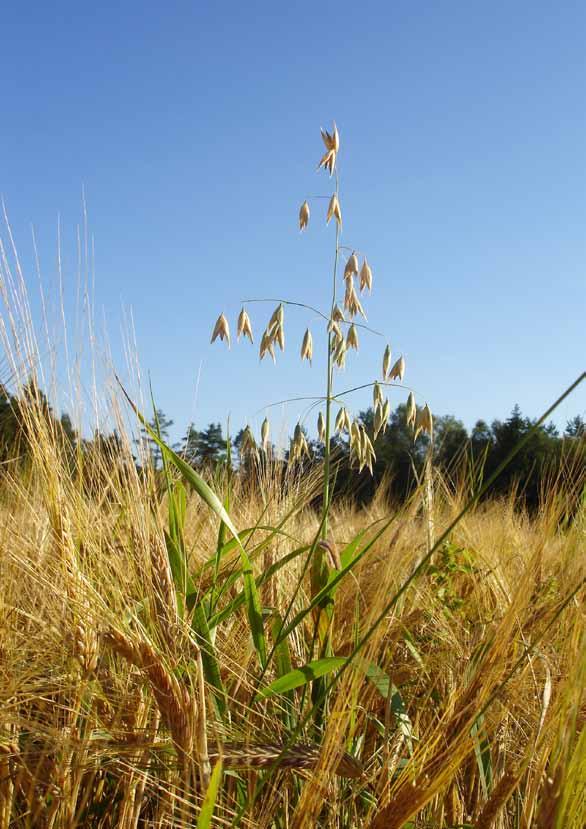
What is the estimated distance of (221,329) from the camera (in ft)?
6.05

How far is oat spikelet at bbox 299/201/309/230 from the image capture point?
184cm

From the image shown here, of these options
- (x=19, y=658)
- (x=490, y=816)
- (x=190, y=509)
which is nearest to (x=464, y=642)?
(x=490, y=816)

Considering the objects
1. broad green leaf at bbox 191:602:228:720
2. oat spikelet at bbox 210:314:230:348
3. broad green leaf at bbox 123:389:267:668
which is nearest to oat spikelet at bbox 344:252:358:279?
oat spikelet at bbox 210:314:230:348

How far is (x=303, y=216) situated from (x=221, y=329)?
38 cm

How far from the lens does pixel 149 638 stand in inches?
43.0

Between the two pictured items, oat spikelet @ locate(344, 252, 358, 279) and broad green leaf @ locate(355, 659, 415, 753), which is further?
oat spikelet @ locate(344, 252, 358, 279)

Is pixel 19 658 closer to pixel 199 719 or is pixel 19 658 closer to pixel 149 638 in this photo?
pixel 149 638

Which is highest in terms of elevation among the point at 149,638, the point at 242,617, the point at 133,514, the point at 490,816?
the point at 133,514

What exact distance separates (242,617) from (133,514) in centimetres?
62

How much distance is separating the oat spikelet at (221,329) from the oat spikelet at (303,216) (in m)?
0.33

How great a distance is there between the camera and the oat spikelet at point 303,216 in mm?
1838

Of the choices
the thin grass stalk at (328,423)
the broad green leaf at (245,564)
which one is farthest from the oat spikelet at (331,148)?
the broad green leaf at (245,564)

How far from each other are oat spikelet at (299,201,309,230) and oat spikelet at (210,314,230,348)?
0.33 meters

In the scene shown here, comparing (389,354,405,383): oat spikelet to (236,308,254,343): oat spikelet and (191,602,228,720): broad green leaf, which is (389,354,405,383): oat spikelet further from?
(191,602,228,720): broad green leaf
